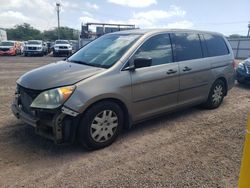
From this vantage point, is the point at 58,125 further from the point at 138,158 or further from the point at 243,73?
the point at 243,73

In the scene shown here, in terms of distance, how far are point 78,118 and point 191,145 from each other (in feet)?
5.98

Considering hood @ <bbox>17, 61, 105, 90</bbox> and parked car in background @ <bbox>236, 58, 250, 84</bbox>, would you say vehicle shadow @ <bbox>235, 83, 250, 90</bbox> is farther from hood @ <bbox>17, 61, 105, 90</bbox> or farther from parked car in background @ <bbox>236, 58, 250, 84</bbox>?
hood @ <bbox>17, 61, 105, 90</bbox>

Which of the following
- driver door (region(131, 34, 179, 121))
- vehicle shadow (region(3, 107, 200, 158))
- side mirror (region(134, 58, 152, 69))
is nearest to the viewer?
vehicle shadow (region(3, 107, 200, 158))

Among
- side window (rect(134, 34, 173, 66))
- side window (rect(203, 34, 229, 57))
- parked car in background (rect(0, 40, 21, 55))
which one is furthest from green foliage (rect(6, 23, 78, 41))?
side window (rect(134, 34, 173, 66))

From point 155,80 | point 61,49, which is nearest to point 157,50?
point 155,80

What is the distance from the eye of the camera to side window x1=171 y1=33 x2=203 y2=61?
185 inches

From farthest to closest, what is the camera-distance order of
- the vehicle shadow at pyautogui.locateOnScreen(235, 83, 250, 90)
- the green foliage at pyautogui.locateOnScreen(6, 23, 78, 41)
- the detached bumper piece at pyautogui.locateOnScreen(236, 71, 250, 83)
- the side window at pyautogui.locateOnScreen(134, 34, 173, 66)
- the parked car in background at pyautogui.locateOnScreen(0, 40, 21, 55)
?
1. the green foliage at pyautogui.locateOnScreen(6, 23, 78, 41)
2. the parked car in background at pyautogui.locateOnScreen(0, 40, 21, 55)
3. the vehicle shadow at pyautogui.locateOnScreen(235, 83, 250, 90)
4. the detached bumper piece at pyautogui.locateOnScreen(236, 71, 250, 83)
5. the side window at pyautogui.locateOnScreen(134, 34, 173, 66)

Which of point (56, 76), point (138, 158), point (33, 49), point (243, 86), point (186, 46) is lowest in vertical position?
point (138, 158)

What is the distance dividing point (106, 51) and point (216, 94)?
2.93 m

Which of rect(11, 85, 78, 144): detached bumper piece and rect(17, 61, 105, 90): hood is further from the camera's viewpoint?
rect(17, 61, 105, 90): hood

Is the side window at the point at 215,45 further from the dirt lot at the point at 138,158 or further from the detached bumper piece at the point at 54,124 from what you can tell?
the detached bumper piece at the point at 54,124

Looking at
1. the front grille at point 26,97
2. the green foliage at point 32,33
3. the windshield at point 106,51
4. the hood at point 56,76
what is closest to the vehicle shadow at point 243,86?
the windshield at point 106,51

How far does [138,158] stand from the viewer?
11.4 ft

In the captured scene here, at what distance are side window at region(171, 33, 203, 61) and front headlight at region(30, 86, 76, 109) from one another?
7.47 ft
